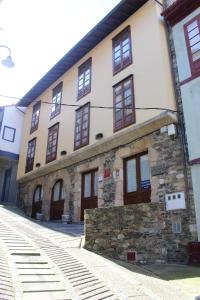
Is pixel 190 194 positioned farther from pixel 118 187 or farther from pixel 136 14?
pixel 136 14

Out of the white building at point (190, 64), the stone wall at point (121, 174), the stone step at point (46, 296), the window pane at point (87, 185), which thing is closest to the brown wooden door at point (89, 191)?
the window pane at point (87, 185)

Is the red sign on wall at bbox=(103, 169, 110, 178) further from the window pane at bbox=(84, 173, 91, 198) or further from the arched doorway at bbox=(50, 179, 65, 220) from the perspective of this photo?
the arched doorway at bbox=(50, 179, 65, 220)

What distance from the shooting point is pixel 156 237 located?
6.47 meters

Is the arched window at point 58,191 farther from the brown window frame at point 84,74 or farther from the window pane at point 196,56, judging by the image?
the window pane at point 196,56

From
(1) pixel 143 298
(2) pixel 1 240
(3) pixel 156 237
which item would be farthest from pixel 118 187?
(1) pixel 143 298

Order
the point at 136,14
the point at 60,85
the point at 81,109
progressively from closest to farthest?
the point at 136,14 < the point at 81,109 < the point at 60,85

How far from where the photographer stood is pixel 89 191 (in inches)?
424

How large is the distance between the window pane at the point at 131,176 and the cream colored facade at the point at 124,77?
1.18 meters

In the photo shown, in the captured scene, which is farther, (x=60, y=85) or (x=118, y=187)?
(x=60, y=85)

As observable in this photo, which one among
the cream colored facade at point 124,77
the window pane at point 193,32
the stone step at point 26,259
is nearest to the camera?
the stone step at point 26,259

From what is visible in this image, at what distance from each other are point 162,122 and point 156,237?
3458 millimetres

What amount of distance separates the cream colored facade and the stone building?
0.13 feet

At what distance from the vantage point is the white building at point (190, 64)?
740cm

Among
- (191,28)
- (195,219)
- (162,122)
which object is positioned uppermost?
(191,28)
